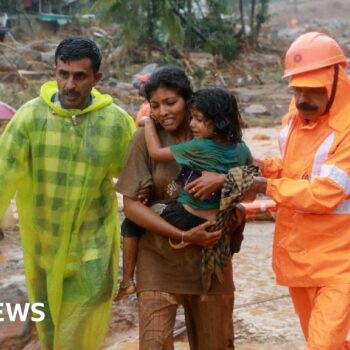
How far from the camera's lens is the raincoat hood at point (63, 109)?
3490 millimetres

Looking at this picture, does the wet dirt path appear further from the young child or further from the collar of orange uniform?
the collar of orange uniform

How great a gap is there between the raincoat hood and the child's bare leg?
0.59 meters

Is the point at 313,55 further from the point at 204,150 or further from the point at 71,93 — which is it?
the point at 71,93

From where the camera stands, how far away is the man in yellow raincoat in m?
3.49

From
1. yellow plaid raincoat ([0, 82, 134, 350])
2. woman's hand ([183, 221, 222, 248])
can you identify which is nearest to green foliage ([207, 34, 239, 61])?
yellow plaid raincoat ([0, 82, 134, 350])

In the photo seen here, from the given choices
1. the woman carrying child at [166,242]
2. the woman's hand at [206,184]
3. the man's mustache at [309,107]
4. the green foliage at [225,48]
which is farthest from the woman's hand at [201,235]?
the green foliage at [225,48]

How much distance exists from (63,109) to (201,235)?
2.77ft

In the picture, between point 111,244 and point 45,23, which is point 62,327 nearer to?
point 111,244

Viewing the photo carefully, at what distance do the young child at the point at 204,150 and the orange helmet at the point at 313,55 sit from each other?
12.9 inches

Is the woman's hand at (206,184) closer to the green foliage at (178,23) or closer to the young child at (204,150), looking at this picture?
the young child at (204,150)

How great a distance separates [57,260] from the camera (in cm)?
362

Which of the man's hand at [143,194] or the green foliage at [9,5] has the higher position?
the green foliage at [9,5]

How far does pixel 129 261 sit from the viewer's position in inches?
131

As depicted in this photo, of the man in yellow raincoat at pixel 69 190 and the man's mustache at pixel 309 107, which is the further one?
the man in yellow raincoat at pixel 69 190
